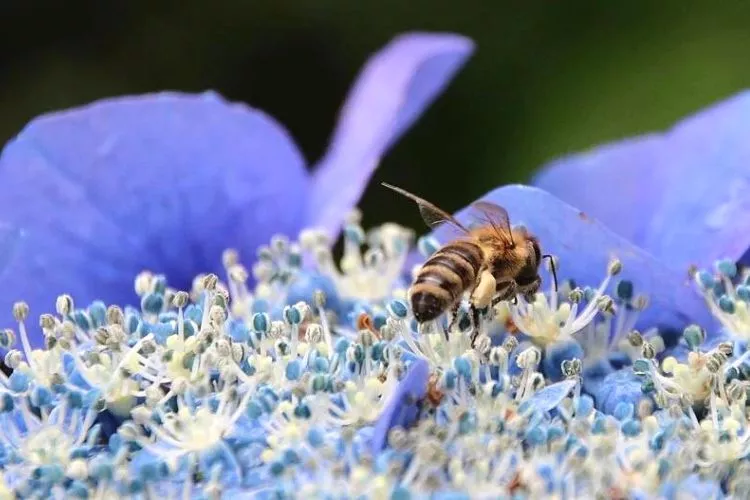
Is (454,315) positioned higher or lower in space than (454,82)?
higher

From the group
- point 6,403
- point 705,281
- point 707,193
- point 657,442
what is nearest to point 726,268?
point 705,281

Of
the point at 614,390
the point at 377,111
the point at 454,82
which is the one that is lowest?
the point at 454,82

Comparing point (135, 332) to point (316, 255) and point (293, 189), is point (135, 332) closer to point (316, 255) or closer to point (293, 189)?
point (316, 255)

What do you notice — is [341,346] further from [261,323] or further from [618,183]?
[618,183]

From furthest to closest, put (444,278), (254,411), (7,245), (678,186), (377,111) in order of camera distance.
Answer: (377,111)
(678,186)
(7,245)
(444,278)
(254,411)

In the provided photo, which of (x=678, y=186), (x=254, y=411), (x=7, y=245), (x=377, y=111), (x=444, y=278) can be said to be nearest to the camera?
(x=254, y=411)

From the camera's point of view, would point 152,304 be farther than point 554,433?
Yes

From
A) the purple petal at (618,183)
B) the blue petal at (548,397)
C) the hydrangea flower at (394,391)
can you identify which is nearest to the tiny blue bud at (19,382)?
the hydrangea flower at (394,391)
